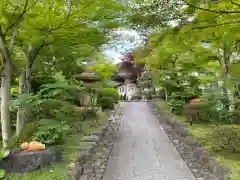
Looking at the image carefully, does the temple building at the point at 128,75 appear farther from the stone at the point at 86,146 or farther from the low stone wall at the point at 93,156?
the stone at the point at 86,146

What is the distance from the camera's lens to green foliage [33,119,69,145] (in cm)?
493

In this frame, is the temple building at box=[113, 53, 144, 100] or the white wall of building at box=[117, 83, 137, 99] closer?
the temple building at box=[113, 53, 144, 100]

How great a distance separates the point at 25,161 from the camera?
4.30m

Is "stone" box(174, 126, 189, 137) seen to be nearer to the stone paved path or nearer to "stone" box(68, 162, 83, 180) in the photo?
the stone paved path

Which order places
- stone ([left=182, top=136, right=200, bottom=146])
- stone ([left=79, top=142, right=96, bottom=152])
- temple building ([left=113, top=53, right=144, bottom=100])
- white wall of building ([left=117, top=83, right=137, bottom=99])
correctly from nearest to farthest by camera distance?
stone ([left=79, top=142, right=96, bottom=152]), stone ([left=182, top=136, right=200, bottom=146]), temple building ([left=113, top=53, right=144, bottom=100]), white wall of building ([left=117, top=83, right=137, bottom=99])

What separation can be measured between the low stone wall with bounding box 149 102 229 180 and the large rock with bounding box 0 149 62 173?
2.67 m

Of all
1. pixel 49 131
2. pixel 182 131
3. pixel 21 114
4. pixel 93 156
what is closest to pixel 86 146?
pixel 93 156

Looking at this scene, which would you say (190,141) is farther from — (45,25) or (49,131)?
(45,25)

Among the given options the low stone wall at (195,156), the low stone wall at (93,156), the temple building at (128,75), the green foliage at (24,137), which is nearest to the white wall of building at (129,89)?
the temple building at (128,75)

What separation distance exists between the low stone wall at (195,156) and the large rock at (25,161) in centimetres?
267

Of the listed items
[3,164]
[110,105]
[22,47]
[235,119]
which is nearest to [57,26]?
[22,47]

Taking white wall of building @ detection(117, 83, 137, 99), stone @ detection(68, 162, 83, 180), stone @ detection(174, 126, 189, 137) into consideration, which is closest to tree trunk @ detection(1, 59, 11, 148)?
stone @ detection(68, 162, 83, 180)

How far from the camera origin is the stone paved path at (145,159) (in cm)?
454

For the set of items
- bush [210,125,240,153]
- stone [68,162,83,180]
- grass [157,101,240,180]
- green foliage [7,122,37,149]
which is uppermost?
green foliage [7,122,37,149]
